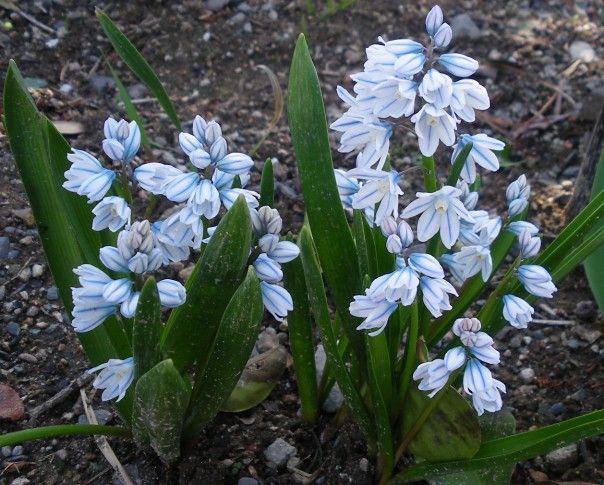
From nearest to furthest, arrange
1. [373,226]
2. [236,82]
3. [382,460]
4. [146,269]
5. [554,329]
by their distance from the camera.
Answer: [146,269], [373,226], [382,460], [554,329], [236,82]

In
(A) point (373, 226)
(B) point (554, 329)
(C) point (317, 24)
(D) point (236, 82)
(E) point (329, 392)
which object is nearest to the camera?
(A) point (373, 226)

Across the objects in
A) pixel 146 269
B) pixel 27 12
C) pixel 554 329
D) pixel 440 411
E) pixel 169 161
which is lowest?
pixel 554 329

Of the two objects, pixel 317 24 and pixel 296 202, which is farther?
pixel 317 24

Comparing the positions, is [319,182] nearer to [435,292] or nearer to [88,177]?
[435,292]

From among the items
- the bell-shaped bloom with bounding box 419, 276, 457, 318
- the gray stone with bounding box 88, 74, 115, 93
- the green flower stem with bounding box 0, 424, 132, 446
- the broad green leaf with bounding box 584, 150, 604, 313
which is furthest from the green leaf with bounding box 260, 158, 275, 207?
the gray stone with bounding box 88, 74, 115, 93

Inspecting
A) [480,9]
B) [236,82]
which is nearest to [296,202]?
[236,82]

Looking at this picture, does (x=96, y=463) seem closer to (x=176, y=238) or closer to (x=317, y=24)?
(x=176, y=238)

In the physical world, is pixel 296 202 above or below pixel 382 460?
above

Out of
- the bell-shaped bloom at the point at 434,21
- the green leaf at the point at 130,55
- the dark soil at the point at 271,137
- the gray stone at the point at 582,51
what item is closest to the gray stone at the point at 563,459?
the dark soil at the point at 271,137
